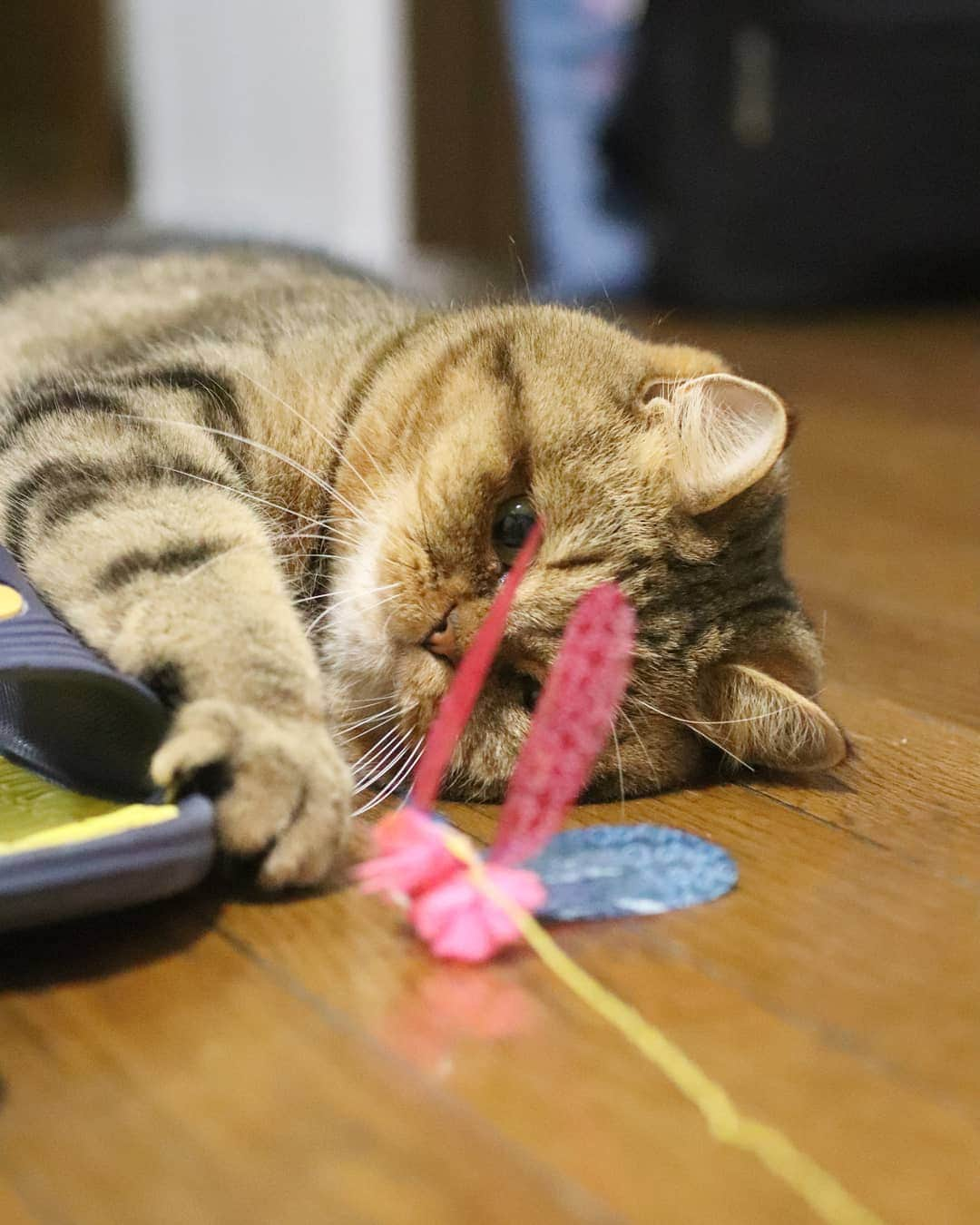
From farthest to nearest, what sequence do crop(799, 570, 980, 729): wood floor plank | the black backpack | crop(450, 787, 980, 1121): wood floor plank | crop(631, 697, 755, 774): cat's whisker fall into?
the black backpack
crop(799, 570, 980, 729): wood floor plank
crop(631, 697, 755, 774): cat's whisker
crop(450, 787, 980, 1121): wood floor plank

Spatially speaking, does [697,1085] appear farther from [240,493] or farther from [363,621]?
[240,493]

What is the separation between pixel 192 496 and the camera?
114 centimetres

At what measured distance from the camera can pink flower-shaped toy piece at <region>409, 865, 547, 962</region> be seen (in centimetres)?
86

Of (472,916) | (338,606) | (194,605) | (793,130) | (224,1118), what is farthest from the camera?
(793,130)

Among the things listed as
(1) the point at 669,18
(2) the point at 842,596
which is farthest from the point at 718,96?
(2) the point at 842,596

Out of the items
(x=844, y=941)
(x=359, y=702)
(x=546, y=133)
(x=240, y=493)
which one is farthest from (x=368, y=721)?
(x=546, y=133)

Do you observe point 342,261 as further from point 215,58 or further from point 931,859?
point 215,58

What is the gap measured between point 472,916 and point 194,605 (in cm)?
31

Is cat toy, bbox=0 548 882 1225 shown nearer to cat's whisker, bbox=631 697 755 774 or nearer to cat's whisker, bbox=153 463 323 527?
cat's whisker, bbox=631 697 755 774

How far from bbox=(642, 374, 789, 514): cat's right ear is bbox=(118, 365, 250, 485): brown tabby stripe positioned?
1.28ft

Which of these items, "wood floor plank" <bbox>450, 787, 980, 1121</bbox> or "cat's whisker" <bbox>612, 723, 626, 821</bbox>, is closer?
"wood floor plank" <bbox>450, 787, 980, 1121</bbox>

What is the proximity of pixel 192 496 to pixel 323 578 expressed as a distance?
0.57ft

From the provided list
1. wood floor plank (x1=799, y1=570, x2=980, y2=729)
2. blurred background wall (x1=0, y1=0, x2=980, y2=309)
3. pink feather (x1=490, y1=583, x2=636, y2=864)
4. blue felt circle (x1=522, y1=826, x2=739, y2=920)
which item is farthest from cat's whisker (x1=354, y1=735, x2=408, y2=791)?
blurred background wall (x1=0, y1=0, x2=980, y2=309)

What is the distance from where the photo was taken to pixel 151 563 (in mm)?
1046
